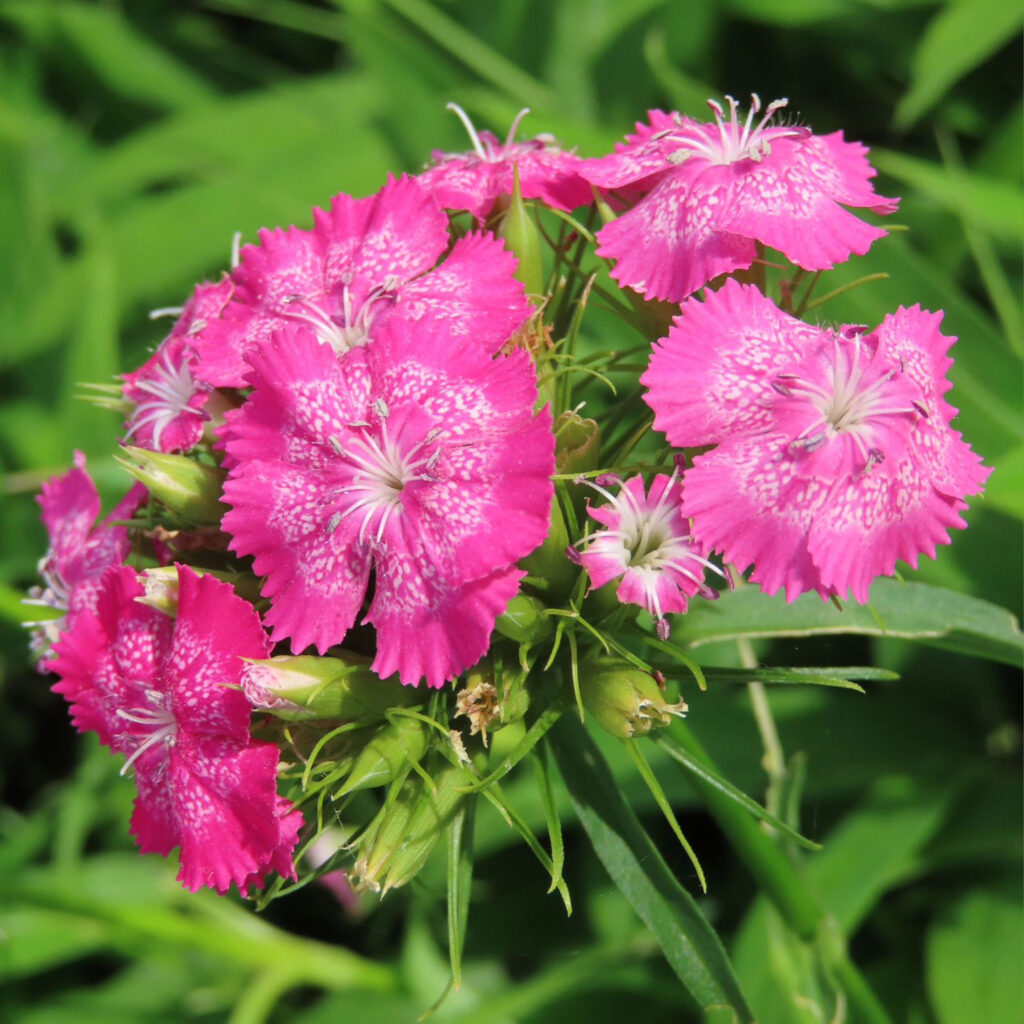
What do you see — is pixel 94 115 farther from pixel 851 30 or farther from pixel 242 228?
pixel 851 30

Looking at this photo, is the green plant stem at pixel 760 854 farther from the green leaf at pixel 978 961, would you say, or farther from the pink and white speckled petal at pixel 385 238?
the pink and white speckled petal at pixel 385 238

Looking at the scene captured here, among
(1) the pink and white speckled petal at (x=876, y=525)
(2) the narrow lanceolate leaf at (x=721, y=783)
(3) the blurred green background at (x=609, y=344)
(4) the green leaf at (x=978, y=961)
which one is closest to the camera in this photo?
(1) the pink and white speckled petal at (x=876, y=525)

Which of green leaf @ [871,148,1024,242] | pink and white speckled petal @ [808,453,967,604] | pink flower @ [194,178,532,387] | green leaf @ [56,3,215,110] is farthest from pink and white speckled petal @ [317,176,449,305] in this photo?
green leaf @ [56,3,215,110]

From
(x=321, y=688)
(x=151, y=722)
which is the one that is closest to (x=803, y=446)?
(x=321, y=688)

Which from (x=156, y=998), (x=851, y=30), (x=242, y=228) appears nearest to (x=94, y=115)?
(x=242, y=228)

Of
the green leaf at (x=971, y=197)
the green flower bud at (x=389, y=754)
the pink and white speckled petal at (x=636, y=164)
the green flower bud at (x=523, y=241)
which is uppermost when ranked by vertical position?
the green leaf at (x=971, y=197)

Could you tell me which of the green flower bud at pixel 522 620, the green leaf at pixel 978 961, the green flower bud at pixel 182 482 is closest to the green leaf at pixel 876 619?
the green flower bud at pixel 522 620
